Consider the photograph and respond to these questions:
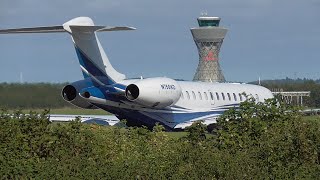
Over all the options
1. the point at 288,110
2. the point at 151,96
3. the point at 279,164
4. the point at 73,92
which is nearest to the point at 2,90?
the point at 73,92

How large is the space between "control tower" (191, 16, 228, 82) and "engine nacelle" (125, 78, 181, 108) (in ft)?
288

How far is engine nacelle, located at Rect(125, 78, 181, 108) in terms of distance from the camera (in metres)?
31.1

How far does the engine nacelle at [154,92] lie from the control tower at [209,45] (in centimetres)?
8763

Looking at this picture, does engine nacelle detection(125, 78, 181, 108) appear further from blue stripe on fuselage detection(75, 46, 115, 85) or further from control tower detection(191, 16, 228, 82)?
control tower detection(191, 16, 228, 82)

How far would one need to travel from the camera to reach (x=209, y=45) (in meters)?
128

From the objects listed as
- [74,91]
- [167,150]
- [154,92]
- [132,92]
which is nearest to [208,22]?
[74,91]

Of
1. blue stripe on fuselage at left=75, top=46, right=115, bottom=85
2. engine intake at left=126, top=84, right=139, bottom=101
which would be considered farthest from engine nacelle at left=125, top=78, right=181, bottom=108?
blue stripe on fuselage at left=75, top=46, right=115, bottom=85

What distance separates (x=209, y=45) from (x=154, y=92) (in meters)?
96.7

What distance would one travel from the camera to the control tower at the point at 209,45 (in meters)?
123

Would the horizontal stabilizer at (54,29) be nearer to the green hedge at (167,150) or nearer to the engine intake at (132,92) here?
the engine intake at (132,92)

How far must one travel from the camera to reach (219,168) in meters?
13.1

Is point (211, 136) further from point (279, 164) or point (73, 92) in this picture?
point (73, 92)

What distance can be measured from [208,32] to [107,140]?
10928 centimetres

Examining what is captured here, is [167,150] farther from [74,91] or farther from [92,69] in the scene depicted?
[92,69]
